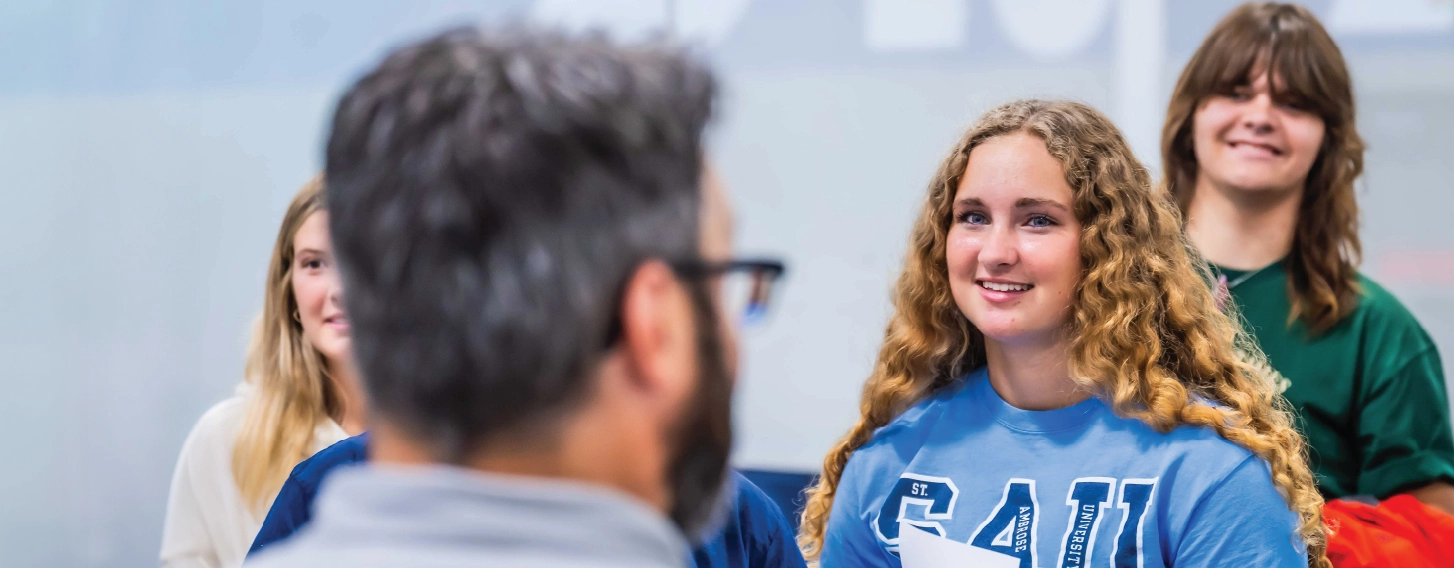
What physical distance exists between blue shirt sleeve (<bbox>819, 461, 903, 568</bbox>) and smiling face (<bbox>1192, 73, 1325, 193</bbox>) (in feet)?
3.05

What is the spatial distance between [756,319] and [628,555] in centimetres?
18

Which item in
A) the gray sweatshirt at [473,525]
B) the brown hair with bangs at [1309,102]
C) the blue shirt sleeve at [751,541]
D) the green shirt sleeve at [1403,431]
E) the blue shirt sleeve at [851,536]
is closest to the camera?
the gray sweatshirt at [473,525]

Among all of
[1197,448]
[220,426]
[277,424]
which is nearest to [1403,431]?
[1197,448]

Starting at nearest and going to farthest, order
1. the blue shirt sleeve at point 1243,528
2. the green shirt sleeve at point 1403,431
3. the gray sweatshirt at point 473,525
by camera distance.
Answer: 1. the gray sweatshirt at point 473,525
2. the blue shirt sleeve at point 1243,528
3. the green shirt sleeve at point 1403,431

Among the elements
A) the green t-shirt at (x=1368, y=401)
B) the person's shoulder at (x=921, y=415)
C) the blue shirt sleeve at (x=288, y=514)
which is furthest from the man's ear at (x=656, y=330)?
the green t-shirt at (x=1368, y=401)

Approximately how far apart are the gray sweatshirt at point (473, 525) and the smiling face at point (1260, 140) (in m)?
1.76

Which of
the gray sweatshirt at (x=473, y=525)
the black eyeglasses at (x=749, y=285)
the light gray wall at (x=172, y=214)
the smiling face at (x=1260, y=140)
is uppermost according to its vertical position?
the black eyeglasses at (x=749, y=285)

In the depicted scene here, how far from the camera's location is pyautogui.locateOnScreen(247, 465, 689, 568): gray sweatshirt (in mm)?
633

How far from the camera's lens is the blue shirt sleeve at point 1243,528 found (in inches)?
56.7

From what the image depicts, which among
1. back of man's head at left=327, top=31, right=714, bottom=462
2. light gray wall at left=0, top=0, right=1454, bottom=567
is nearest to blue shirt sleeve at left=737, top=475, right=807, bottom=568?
back of man's head at left=327, top=31, right=714, bottom=462

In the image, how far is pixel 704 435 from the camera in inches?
28.0

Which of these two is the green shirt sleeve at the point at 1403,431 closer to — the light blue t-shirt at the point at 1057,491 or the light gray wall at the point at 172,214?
the light blue t-shirt at the point at 1057,491

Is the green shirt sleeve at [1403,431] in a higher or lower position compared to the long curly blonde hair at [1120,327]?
lower

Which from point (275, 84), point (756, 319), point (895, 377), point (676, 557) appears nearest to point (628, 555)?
point (676, 557)
